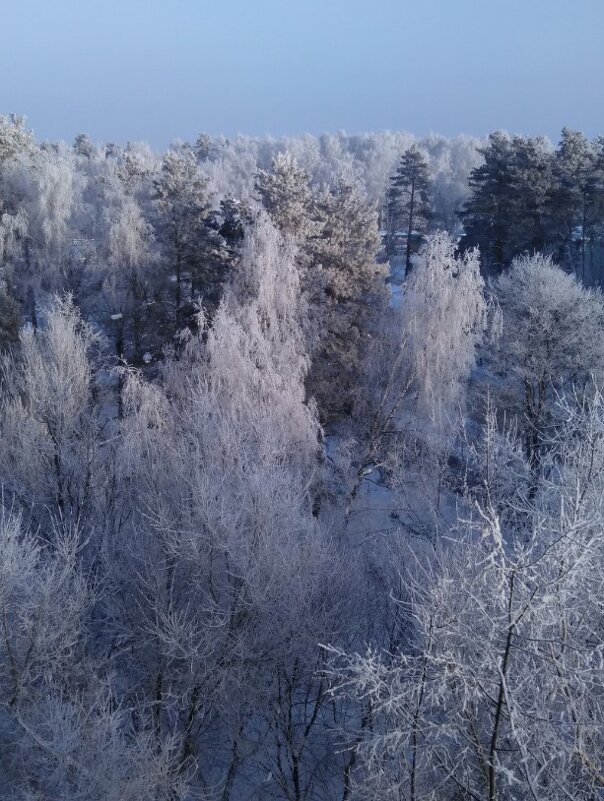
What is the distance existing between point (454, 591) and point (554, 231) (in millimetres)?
23348

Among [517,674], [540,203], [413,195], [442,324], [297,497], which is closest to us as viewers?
[517,674]

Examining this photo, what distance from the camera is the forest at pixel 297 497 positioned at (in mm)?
5480

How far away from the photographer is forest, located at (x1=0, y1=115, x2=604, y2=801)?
5.48 metres

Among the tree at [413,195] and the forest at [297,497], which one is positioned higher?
the tree at [413,195]

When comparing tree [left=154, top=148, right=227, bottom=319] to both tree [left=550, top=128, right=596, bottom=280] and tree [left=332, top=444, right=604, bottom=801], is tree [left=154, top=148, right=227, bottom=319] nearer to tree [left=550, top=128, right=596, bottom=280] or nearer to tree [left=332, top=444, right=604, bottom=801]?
tree [left=550, top=128, right=596, bottom=280]

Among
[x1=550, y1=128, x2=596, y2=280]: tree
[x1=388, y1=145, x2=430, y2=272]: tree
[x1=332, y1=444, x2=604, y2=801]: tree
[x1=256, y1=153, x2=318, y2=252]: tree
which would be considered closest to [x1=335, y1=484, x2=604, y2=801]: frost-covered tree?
[x1=332, y1=444, x2=604, y2=801]: tree

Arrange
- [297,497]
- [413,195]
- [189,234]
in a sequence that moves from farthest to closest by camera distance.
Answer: [413,195]
[189,234]
[297,497]

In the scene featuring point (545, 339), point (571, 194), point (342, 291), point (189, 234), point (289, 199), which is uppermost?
point (571, 194)

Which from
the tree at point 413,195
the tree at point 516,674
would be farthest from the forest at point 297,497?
the tree at point 413,195

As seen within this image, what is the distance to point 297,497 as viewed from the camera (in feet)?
34.6

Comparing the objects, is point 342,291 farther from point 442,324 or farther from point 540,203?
point 540,203

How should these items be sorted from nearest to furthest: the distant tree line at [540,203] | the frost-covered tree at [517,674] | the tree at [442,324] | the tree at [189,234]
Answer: the frost-covered tree at [517,674] < the tree at [442,324] < the tree at [189,234] < the distant tree line at [540,203]

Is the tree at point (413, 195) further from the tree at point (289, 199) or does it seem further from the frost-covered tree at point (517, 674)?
the frost-covered tree at point (517, 674)

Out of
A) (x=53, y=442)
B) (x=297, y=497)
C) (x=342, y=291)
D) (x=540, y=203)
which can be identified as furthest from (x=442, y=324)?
(x=540, y=203)
